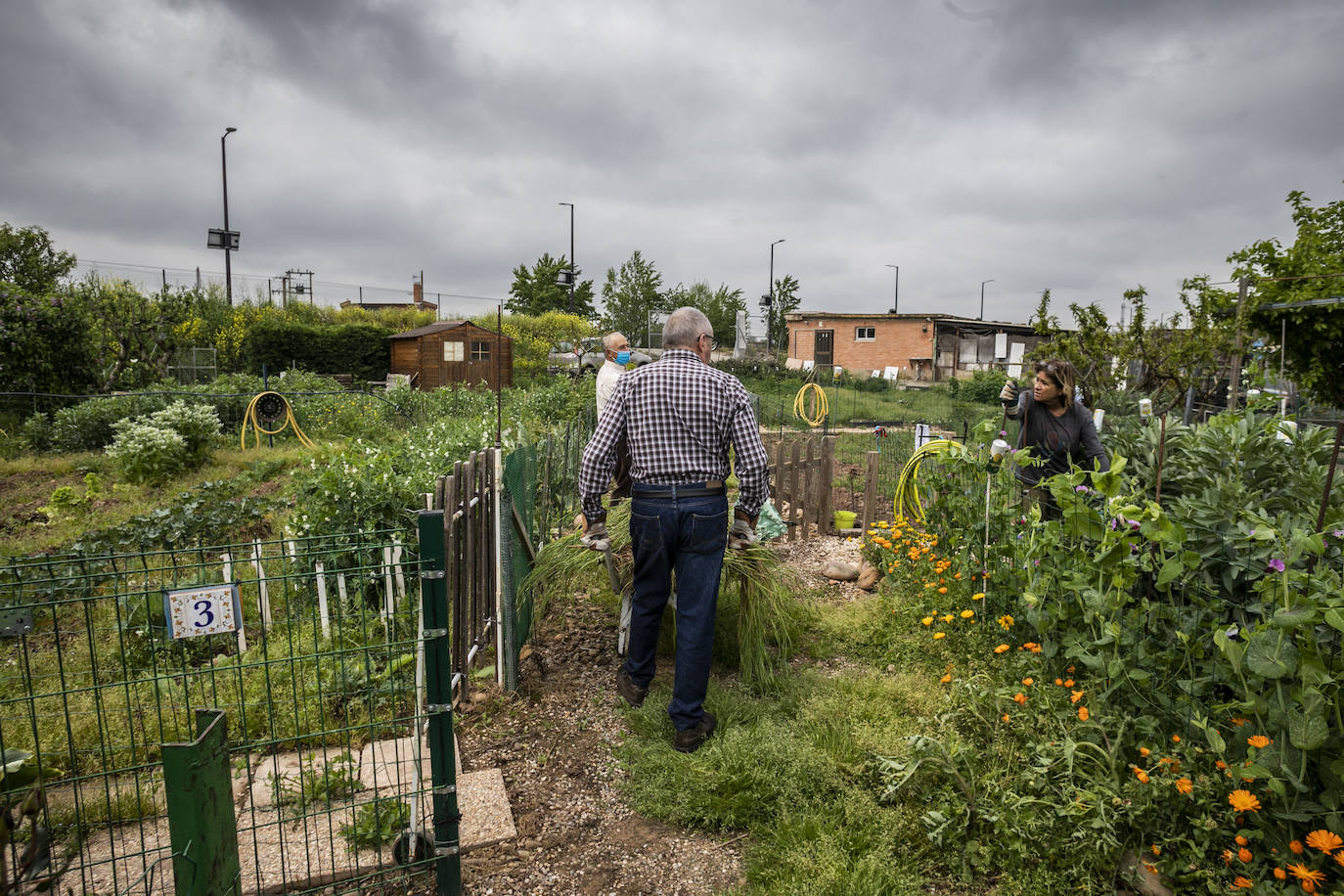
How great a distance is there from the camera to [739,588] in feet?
12.2

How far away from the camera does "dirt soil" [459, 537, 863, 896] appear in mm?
2523

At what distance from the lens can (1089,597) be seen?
8.56 feet

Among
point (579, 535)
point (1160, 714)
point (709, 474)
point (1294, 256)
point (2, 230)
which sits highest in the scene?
point (2, 230)

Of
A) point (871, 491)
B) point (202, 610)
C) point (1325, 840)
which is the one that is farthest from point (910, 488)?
point (202, 610)

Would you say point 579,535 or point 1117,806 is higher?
point 579,535

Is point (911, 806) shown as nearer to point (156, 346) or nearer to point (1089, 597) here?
point (1089, 597)

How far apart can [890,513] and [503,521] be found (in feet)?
15.6

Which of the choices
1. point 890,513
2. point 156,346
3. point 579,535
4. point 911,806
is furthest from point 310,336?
point 911,806

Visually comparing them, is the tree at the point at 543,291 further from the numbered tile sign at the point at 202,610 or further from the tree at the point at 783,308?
the numbered tile sign at the point at 202,610

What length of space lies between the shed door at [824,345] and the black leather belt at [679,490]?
96.9ft

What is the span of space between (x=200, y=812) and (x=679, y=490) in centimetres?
194

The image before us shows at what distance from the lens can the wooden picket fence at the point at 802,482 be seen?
6840mm

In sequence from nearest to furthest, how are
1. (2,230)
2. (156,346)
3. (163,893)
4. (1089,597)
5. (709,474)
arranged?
1. (163,893)
2. (1089,597)
3. (709,474)
4. (156,346)
5. (2,230)

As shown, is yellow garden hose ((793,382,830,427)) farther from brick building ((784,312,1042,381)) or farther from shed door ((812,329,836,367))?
brick building ((784,312,1042,381))
